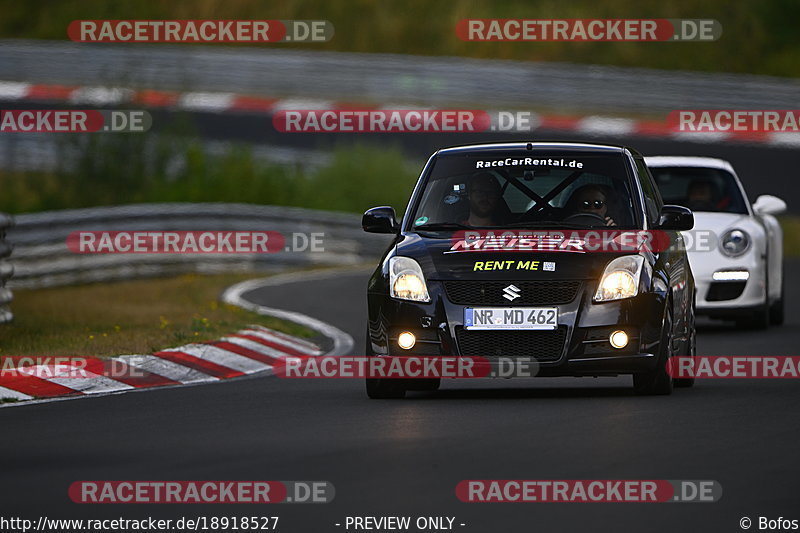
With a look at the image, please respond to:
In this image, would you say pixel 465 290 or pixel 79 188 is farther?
pixel 79 188

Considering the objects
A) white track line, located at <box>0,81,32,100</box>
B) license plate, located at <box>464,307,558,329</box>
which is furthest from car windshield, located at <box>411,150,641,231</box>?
white track line, located at <box>0,81,32,100</box>

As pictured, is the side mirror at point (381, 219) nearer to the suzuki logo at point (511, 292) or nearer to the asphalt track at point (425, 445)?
the asphalt track at point (425, 445)

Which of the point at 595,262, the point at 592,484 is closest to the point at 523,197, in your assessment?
the point at 595,262

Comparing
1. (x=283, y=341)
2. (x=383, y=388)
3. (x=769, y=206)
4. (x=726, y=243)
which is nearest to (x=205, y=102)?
(x=769, y=206)

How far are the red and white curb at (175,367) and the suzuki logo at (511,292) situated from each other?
2.88 meters

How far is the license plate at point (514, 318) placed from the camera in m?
Result: 11.0

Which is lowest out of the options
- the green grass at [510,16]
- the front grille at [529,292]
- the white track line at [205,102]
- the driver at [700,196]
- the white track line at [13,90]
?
the front grille at [529,292]

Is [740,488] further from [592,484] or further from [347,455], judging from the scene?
[347,455]

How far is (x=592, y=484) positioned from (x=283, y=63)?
28.9m

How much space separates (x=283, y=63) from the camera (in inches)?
1425

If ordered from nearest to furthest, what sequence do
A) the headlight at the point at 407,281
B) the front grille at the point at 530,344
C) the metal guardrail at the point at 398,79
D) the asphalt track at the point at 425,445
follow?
1. the asphalt track at the point at 425,445
2. the front grille at the point at 530,344
3. the headlight at the point at 407,281
4. the metal guardrail at the point at 398,79

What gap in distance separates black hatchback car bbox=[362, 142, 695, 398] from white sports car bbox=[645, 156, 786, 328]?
4.56m

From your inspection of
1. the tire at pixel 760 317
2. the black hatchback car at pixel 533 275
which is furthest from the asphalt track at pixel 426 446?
the tire at pixel 760 317

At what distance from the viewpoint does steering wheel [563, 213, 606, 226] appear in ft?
39.2
